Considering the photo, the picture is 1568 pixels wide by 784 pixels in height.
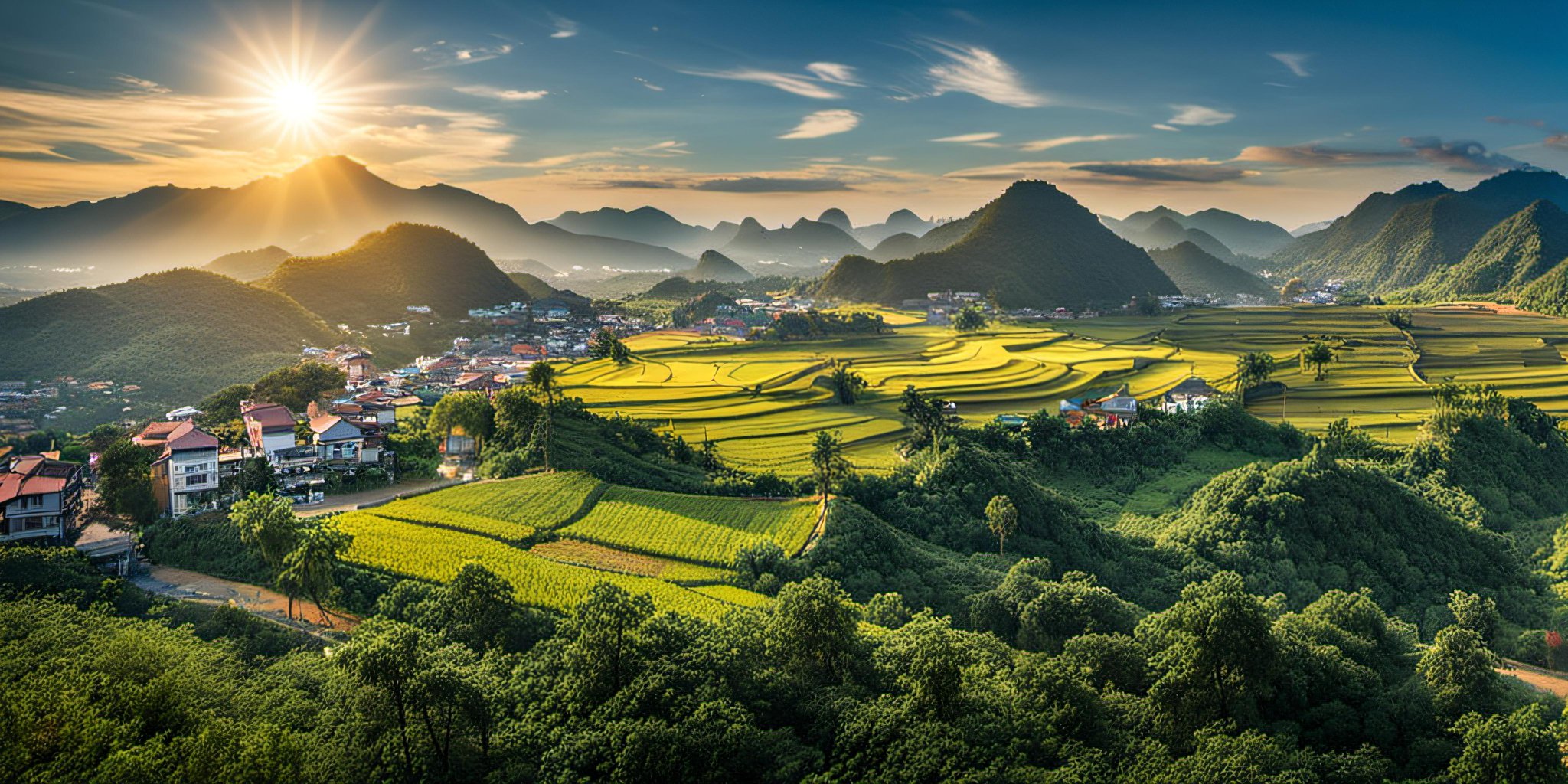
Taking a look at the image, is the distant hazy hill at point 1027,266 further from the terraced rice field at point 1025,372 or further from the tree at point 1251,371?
the tree at point 1251,371

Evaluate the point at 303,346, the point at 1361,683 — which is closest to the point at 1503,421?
the point at 1361,683

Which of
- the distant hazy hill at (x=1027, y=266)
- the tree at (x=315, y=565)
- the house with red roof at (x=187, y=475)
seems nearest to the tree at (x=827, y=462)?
the tree at (x=315, y=565)

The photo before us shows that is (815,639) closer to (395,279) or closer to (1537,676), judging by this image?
(1537,676)

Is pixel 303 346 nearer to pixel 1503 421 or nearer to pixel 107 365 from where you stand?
pixel 107 365

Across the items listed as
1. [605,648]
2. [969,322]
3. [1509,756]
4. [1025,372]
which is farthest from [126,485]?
[969,322]

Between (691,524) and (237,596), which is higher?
(691,524)
